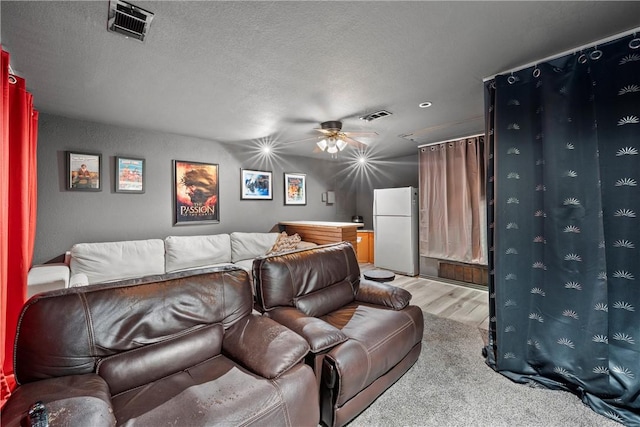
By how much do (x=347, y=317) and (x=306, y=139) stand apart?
9.90 feet

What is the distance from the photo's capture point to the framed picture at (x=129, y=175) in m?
3.56

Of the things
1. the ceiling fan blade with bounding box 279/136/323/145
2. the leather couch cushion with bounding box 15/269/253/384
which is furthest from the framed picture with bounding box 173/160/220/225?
the leather couch cushion with bounding box 15/269/253/384

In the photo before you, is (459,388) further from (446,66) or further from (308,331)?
(446,66)

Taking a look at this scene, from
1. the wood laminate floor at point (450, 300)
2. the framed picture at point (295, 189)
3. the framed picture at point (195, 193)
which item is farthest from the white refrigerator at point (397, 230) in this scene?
the framed picture at point (195, 193)

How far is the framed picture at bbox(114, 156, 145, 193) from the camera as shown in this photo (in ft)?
11.7

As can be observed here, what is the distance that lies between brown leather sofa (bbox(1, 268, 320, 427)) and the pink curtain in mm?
3781

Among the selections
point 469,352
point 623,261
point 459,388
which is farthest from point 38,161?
point 623,261

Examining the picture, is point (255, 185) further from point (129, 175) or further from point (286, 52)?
point (286, 52)

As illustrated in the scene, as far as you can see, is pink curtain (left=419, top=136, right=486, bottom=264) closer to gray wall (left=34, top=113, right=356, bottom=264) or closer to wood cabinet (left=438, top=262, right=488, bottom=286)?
wood cabinet (left=438, top=262, right=488, bottom=286)

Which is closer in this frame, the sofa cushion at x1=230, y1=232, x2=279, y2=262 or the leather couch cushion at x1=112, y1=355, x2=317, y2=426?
the leather couch cushion at x1=112, y1=355, x2=317, y2=426

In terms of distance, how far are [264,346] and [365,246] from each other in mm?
4799

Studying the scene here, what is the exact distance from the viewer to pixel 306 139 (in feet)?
14.2

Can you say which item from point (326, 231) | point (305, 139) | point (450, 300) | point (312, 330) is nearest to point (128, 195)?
point (305, 139)

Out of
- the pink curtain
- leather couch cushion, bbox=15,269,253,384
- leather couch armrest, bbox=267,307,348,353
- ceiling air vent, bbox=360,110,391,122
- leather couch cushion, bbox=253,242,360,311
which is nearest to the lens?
leather couch cushion, bbox=15,269,253,384
